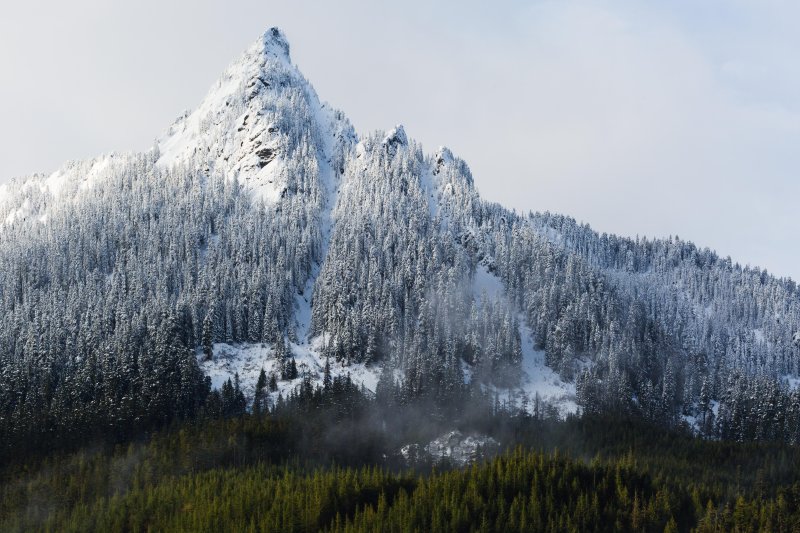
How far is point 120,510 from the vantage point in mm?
144625

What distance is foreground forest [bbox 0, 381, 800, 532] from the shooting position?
463ft

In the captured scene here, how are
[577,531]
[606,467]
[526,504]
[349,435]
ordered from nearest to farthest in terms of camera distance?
[577,531] → [526,504] → [606,467] → [349,435]

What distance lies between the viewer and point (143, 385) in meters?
199

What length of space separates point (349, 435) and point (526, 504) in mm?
61066

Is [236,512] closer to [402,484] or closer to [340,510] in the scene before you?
[340,510]

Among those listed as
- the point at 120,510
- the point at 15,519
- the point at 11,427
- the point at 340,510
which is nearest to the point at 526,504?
the point at 340,510

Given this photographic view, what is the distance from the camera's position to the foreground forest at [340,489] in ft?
463

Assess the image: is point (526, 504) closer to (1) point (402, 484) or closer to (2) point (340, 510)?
(1) point (402, 484)

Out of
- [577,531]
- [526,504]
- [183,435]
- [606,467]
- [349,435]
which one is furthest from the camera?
[349,435]

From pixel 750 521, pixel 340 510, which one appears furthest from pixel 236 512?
pixel 750 521

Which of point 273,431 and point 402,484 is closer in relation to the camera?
point 402,484

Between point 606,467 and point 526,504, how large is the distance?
25.0m

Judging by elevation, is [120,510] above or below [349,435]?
below

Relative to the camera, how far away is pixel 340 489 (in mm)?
148375
